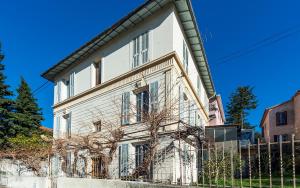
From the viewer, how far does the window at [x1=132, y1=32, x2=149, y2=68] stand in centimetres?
1395

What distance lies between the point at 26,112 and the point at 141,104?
19.7 m

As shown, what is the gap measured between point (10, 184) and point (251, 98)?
43184mm

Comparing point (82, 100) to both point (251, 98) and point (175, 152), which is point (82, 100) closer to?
point (175, 152)

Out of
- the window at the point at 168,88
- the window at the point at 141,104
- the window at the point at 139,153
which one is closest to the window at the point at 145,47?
the window at the point at 141,104

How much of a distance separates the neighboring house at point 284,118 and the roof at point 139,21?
16.2 metres

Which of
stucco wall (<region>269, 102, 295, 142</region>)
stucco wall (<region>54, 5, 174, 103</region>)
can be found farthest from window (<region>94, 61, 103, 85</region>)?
stucco wall (<region>269, 102, 295, 142</region>)

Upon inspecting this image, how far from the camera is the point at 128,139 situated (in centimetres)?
1387

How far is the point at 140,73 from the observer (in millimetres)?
14055

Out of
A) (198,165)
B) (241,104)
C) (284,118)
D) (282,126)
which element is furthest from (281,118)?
(198,165)

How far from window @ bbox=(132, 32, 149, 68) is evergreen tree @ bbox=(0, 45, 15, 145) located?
16.6m

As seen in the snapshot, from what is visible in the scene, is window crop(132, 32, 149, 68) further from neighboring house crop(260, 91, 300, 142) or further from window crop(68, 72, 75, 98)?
neighboring house crop(260, 91, 300, 142)

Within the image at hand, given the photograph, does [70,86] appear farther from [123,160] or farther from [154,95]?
[154,95]

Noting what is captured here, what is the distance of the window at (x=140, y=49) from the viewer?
13945mm

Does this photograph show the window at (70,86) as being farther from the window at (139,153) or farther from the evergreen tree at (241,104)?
the evergreen tree at (241,104)
